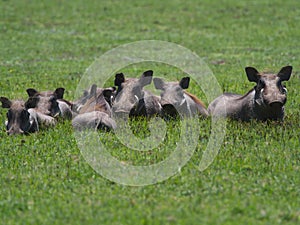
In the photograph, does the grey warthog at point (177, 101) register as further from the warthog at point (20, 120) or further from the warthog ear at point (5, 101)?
the warthog ear at point (5, 101)

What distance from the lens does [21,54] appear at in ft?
74.4

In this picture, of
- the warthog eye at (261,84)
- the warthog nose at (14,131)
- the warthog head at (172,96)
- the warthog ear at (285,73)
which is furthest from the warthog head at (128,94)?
the warthog ear at (285,73)

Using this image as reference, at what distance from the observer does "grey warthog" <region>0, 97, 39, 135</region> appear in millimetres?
11453

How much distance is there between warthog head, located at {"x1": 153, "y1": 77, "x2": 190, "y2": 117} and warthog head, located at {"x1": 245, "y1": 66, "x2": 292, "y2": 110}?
1359mm

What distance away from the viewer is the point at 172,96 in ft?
41.4

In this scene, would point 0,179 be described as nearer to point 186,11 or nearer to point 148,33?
point 148,33

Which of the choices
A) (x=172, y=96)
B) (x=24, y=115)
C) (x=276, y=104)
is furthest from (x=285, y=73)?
(x=24, y=115)

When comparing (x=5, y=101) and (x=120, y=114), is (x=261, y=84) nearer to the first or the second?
(x=120, y=114)

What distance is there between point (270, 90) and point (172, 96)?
2.08 meters

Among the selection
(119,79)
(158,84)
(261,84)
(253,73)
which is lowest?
(158,84)

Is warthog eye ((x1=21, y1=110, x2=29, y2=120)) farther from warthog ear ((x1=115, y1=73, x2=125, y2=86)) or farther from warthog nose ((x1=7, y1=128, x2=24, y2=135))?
warthog ear ((x1=115, y1=73, x2=125, y2=86))

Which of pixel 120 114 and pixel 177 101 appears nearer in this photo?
pixel 120 114

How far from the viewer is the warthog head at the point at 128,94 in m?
12.2

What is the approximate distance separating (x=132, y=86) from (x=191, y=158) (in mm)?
3617
